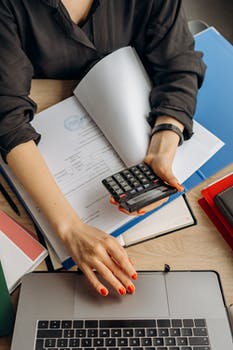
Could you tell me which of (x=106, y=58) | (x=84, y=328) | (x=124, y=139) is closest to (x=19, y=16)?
(x=106, y=58)

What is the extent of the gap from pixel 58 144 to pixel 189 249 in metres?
0.29

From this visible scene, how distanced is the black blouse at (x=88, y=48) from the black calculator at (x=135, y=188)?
0.14 metres

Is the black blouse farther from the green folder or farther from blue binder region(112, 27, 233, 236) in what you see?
the green folder

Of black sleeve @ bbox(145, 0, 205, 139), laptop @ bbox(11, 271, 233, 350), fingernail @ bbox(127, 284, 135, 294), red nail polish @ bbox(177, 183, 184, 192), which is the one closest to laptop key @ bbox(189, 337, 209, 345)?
laptop @ bbox(11, 271, 233, 350)

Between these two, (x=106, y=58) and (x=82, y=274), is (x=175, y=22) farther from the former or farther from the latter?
(x=82, y=274)

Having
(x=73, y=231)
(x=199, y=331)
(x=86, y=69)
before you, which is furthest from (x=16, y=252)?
(x=86, y=69)

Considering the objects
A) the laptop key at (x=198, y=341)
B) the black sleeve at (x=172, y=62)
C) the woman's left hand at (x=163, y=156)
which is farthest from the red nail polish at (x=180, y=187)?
the laptop key at (x=198, y=341)

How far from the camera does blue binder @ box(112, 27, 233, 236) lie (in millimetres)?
804

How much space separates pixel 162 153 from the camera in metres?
0.77

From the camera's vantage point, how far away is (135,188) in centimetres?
72

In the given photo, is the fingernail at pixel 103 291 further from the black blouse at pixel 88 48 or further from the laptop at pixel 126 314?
the black blouse at pixel 88 48

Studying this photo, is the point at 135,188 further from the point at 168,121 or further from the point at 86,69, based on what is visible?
the point at 86,69

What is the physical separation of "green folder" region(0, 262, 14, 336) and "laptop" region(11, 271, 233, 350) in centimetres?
1

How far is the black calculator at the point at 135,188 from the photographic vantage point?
70 cm
